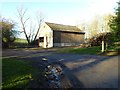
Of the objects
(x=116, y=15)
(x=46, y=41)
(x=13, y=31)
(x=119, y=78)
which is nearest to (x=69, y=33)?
(x=46, y=41)

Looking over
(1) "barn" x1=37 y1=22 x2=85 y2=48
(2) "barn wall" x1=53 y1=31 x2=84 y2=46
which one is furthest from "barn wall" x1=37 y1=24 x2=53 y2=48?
(2) "barn wall" x1=53 y1=31 x2=84 y2=46

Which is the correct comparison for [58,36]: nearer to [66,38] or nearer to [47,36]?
[66,38]

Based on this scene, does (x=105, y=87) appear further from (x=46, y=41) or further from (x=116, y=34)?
(x=46, y=41)

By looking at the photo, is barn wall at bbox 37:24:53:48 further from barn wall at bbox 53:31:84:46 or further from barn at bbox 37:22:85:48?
barn wall at bbox 53:31:84:46

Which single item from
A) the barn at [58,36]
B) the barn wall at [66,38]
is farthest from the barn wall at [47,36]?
the barn wall at [66,38]

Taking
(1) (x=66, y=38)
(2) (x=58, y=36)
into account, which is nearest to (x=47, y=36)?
(2) (x=58, y=36)

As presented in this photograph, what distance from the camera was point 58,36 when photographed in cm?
5019

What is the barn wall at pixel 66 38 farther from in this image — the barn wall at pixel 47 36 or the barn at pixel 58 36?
the barn wall at pixel 47 36

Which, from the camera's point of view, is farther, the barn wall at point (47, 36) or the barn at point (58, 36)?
the barn wall at point (47, 36)

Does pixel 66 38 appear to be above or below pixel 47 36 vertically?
below

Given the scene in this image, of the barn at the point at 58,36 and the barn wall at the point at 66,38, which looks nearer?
Answer: the barn at the point at 58,36

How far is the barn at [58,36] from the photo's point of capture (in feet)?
163

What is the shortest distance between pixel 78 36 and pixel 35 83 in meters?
46.7

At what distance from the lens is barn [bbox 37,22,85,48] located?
49531 millimetres
